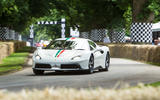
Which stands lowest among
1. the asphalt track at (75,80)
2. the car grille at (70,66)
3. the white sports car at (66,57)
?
the asphalt track at (75,80)

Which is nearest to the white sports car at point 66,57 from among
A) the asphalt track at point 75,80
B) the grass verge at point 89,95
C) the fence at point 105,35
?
the asphalt track at point 75,80

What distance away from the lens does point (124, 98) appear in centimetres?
462

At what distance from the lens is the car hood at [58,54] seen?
16875mm

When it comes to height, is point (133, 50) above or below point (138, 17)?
below

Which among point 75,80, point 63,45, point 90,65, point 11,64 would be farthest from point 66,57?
point 11,64

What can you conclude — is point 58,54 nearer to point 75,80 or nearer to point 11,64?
point 75,80

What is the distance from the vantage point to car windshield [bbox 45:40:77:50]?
58.3 ft

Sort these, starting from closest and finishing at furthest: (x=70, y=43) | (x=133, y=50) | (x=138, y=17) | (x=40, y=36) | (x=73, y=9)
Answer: (x=70, y=43) < (x=133, y=50) < (x=138, y=17) < (x=73, y=9) < (x=40, y=36)

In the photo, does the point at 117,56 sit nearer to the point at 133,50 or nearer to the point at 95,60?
the point at 133,50

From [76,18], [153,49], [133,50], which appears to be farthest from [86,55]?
[76,18]

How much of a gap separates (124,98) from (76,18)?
45.4 metres

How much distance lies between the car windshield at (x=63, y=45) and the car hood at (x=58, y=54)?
50cm

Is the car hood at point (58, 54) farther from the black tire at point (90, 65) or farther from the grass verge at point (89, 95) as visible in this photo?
the grass verge at point (89, 95)

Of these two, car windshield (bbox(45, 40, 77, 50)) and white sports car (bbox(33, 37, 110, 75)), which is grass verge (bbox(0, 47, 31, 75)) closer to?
white sports car (bbox(33, 37, 110, 75))
